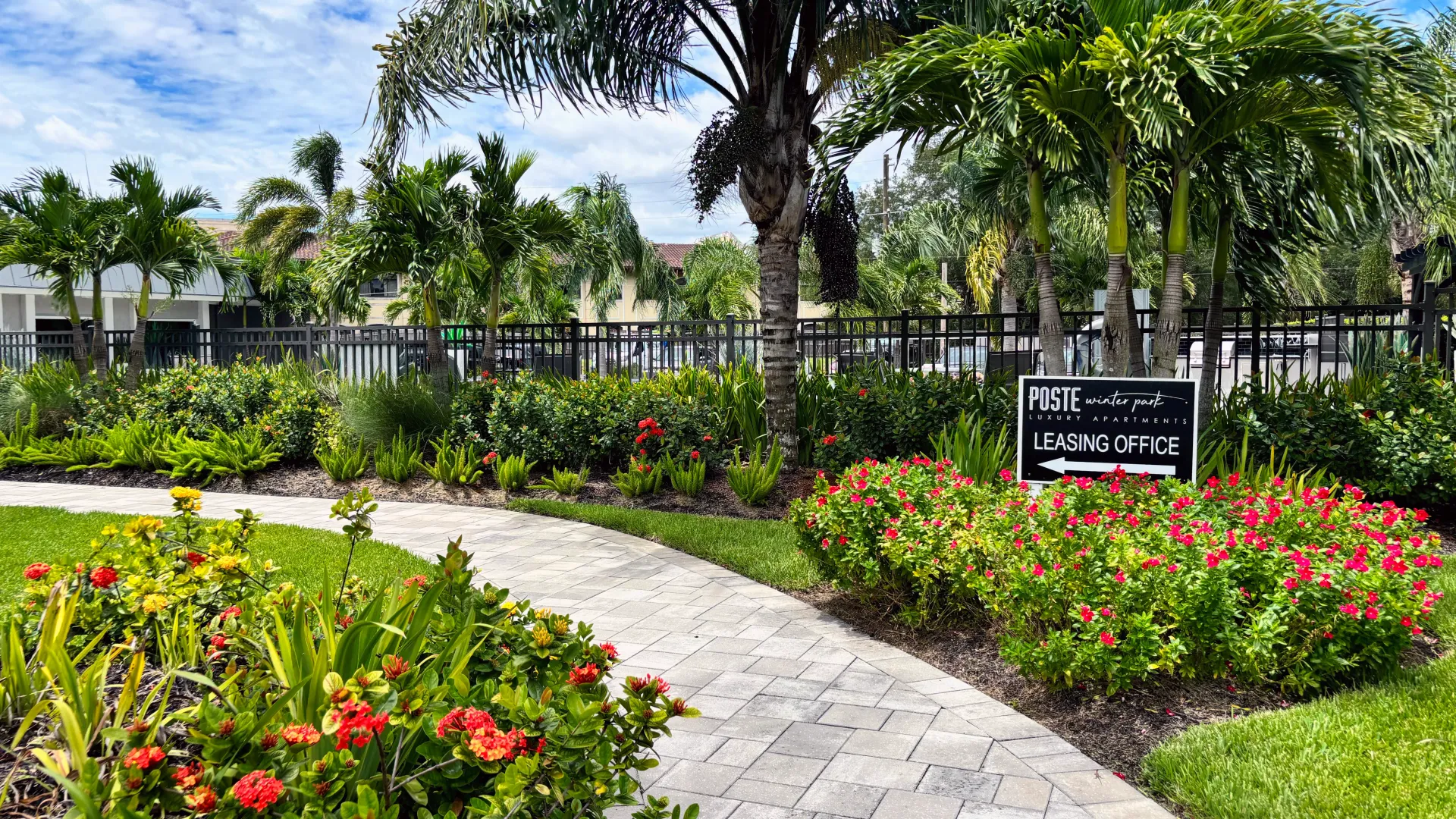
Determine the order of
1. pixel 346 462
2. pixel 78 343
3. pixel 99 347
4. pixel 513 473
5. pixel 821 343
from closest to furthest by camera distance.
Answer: pixel 513 473
pixel 346 462
pixel 821 343
pixel 99 347
pixel 78 343

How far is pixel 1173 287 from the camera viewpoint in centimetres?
650

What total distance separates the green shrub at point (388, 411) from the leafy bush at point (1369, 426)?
772 centimetres

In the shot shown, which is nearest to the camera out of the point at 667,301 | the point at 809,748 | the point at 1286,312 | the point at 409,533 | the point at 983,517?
the point at 809,748

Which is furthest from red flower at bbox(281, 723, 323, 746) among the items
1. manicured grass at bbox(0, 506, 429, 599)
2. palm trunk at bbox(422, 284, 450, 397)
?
palm trunk at bbox(422, 284, 450, 397)

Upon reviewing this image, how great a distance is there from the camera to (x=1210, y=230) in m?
9.23

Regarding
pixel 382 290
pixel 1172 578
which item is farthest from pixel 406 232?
pixel 382 290

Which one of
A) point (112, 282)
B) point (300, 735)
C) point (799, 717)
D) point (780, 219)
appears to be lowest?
point (799, 717)

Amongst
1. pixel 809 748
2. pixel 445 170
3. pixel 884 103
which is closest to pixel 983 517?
pixel 809 748

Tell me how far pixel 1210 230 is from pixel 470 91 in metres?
7.30

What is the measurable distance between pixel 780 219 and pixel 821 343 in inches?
153

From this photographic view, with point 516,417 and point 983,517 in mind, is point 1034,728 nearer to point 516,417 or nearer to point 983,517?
point 983,517

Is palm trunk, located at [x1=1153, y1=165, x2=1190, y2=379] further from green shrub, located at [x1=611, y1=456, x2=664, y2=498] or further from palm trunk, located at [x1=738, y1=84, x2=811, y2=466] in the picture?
green shrub, located at [x1=611, y1=456, x2=664, y2=498]

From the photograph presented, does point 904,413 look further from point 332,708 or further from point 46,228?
point 46,228

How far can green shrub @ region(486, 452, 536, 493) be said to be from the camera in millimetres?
9656
